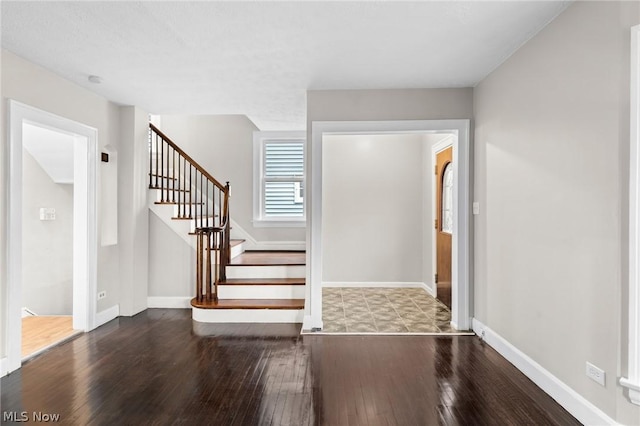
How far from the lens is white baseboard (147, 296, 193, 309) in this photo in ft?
16.5

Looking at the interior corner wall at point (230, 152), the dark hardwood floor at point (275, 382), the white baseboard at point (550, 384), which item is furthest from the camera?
the interior corner wall at point (230, 152)

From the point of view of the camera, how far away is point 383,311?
480 centimetres

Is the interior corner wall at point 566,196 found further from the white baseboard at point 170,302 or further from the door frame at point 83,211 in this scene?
the door frame at point 83,211

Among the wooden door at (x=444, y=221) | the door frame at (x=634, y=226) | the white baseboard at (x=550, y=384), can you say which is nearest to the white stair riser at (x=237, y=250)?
the wooden door at (x=444, y=221)

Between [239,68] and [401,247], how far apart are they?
3946mm

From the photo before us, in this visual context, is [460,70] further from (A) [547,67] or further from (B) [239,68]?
(B) [239,68]

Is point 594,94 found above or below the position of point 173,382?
above

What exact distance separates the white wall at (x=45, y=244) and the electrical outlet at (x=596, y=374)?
5588 mm

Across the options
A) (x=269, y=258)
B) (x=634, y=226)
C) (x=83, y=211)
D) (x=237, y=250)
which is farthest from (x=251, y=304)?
(x=634, y=226)

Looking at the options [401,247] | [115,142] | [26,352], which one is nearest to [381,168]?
[401,247]

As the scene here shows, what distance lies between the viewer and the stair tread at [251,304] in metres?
4.35

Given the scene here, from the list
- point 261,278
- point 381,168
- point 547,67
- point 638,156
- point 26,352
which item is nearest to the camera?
point 638,156

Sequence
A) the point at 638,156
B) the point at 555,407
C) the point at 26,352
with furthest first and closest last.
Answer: the point at 26,352, the point at 555,407, the point at 638,156

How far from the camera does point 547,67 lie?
→ 2693 millimetres
